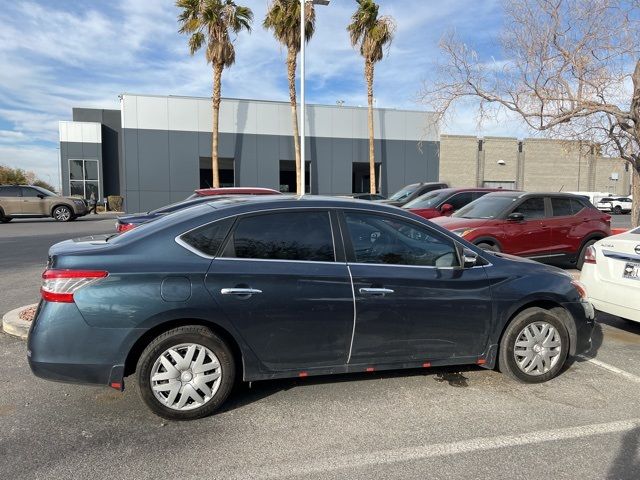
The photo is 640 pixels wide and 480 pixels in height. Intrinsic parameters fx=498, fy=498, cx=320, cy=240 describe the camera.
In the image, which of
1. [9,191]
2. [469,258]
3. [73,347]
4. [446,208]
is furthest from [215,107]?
[73,347]

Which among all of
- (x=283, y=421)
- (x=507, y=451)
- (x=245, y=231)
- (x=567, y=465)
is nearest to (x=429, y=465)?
(x=507, y=451)

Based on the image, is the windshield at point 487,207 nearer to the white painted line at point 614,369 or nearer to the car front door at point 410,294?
the white painted line at point 614,369

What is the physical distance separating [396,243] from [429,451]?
1.61m

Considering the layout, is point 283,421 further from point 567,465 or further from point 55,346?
point 567,465

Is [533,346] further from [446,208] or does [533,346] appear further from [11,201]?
[11,201]

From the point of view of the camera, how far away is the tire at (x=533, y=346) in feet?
14.2

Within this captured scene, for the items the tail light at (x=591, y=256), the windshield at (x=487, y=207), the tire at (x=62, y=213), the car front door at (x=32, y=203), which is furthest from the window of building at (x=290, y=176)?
the tail light at (x=591, y=256)

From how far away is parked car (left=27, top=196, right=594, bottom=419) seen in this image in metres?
3.46

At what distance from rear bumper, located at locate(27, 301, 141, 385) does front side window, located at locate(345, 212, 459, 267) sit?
181cm

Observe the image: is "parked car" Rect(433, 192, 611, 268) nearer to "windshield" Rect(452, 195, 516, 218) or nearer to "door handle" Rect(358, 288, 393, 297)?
"windshield" Rect(452, 195, 516, 218)

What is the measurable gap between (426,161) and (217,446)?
29.7 m

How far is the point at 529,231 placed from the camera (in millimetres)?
9078

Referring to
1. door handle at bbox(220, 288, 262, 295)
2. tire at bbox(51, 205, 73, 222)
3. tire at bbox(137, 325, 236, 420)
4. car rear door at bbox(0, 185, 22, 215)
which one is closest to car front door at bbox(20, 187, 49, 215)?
car rear door at bbox(0, 185, 22, 215)

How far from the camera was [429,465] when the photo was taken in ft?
10.3
